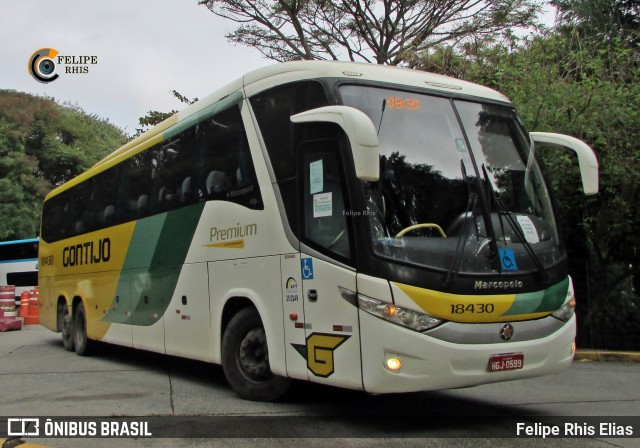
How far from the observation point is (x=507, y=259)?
225 inches

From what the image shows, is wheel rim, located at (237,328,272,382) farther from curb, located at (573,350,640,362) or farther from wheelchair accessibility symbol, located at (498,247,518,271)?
curb, located at (573,350,640,362)

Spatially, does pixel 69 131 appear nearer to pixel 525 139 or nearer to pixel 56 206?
pixel 56 206

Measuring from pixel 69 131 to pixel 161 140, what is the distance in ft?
106

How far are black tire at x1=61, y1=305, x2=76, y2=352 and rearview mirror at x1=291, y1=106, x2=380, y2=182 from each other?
9.19 metres

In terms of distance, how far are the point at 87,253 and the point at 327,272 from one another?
7.45m

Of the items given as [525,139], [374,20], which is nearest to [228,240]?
[525,139]

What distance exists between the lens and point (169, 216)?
8.77 metres

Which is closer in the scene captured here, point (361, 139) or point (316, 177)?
point (361, 139)

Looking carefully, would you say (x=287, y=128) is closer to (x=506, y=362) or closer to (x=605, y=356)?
(x=506, y=362)

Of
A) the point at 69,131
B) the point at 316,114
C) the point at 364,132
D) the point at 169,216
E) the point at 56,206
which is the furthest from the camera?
the point at 69,131

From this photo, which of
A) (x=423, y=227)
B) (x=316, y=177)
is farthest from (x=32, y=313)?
(x=423, y=227)

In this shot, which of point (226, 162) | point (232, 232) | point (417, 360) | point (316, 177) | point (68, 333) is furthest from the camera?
point (68, 333)

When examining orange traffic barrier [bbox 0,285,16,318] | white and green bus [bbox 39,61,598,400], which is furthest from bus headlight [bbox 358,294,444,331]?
orange traffic barrier [bbox 0,285,16,318]

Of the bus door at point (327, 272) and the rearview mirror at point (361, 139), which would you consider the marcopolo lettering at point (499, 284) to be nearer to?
the bus door at point (327, 272)
